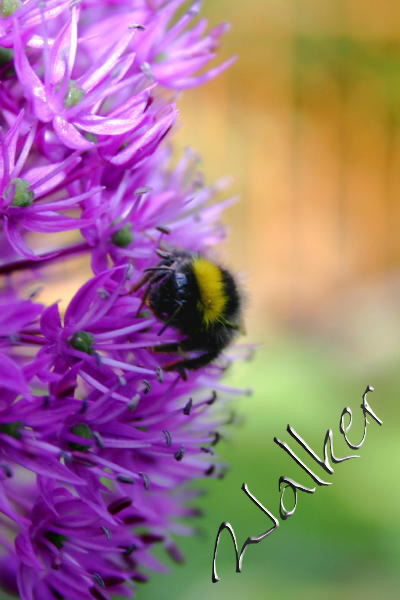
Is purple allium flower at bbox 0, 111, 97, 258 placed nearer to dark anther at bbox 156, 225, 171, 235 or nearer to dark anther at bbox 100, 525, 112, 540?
dark anther at bbox 156, 225, 171, 235

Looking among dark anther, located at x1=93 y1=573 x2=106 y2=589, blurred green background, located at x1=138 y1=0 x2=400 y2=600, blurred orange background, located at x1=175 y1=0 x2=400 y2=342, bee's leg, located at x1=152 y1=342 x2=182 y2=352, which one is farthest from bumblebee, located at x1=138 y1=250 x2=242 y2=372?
blurred orange background, located at x1=175 y1=0 x2=400 y2=342

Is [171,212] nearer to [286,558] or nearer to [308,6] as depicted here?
[286,558]

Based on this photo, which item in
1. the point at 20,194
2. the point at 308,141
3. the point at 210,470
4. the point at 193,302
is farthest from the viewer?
the point at 308,141

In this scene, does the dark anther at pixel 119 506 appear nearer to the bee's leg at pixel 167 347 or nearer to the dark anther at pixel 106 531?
the dark anther at pixel 106 531

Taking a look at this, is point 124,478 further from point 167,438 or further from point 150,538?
point 150,538

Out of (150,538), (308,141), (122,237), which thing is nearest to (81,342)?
(122,237)
